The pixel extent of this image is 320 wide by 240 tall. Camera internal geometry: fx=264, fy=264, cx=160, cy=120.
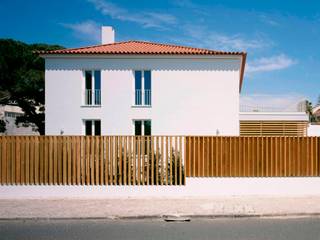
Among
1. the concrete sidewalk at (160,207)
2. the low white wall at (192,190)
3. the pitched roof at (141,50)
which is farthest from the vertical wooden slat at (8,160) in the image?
the pitched roof at (141,50)

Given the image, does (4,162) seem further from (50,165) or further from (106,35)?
(106,35)

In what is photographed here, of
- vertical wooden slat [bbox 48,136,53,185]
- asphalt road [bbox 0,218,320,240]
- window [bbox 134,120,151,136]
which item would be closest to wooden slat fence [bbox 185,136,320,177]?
asphalt road [bbox 0,218,320,240]

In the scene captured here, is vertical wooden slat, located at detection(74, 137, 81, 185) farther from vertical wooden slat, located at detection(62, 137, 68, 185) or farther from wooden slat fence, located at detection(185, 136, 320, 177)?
wooden slat fence, located at detection(185, 136, 320, 177)

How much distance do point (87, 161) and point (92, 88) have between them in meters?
9.47

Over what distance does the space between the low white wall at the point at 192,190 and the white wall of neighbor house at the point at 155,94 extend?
799 cm

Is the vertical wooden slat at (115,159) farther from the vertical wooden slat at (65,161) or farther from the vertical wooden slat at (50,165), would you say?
the vertical wooden slat at (50,165)

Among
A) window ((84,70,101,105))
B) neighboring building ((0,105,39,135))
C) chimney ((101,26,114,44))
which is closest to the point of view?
window ((84,70,101,105))

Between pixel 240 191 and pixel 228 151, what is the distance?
1.36 metres

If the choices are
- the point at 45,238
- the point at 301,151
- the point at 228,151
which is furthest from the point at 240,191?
the point at 45,238

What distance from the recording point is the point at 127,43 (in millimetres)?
19047

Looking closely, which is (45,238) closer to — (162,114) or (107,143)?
(107,143)

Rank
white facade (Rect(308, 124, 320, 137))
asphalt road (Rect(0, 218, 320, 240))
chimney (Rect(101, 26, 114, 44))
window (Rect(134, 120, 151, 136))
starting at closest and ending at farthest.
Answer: asphalt road (Rect(0, 218, 320, 240)), window (Rect(134, 120, 151, 136)), chimney (Rect(101, 26, 114, 44)), white facade (Rect(308, 124, 320, 137))

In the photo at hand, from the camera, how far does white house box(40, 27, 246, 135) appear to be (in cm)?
1680

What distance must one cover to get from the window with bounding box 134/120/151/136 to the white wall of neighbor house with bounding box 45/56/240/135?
369 millimetres
